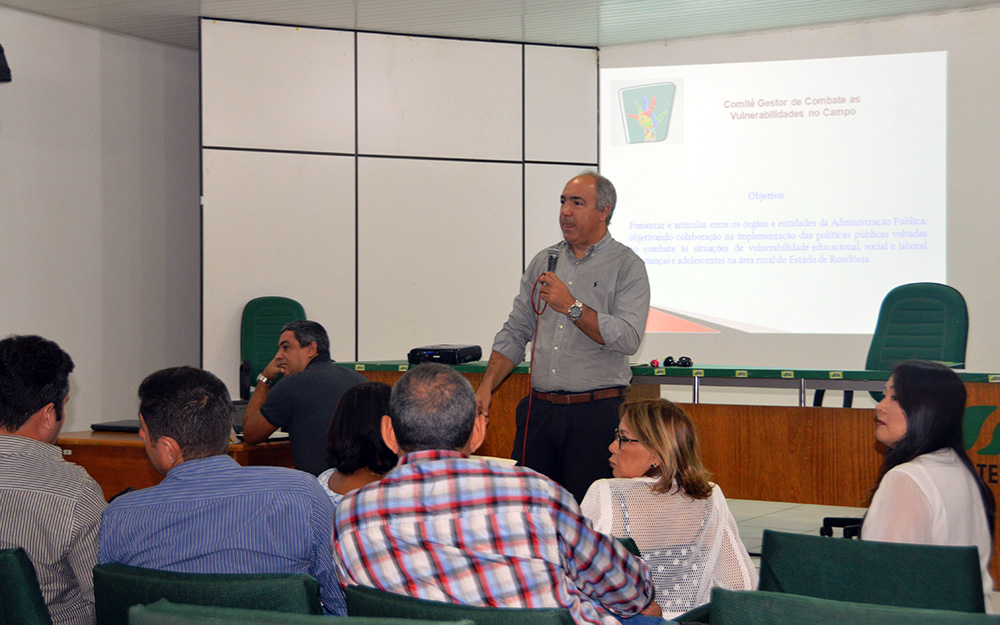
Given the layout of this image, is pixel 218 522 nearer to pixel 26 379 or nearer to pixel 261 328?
pixel 26 379

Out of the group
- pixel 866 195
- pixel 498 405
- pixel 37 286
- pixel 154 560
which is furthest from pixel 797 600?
pixel 37 286

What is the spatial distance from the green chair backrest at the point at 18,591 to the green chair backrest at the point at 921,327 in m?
3.93

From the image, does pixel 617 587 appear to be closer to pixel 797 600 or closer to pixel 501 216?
pixel 797 600

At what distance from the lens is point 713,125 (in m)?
6.63

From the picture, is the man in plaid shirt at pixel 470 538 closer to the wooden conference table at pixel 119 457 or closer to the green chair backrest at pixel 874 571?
the green chair backrest at pixel 874 571

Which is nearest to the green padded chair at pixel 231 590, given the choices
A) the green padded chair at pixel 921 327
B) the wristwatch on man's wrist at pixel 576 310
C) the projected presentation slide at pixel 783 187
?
the wristwatch on man's wrist at pixel 576 310

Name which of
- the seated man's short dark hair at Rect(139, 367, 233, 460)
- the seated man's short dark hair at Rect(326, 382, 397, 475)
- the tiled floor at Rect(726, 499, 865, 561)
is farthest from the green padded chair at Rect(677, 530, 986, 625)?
the tiled floor at Rect(726, 499, 865, 561)

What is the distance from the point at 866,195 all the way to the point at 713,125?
3.93 ft

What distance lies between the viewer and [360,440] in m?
2.20

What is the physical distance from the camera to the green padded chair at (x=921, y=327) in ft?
14.8

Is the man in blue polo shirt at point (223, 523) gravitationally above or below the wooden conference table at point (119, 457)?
above

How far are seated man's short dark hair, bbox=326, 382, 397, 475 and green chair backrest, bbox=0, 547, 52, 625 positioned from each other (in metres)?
0.79

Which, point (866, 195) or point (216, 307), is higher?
point (866, 195)

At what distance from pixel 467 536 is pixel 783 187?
5636 millimetres
